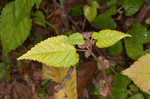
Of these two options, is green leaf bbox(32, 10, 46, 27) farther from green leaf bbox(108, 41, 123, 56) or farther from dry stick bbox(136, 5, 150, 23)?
dry stick bbox(136, 5, 150, 23)

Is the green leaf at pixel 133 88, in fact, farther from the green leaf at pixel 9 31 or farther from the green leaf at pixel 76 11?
the green leaf at pixel 9 31

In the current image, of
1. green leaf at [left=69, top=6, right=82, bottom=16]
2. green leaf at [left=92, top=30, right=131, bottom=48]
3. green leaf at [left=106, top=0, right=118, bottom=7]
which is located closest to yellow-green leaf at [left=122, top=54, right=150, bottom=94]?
green leaf at [left=92, top=30, right=131, bottom=48]

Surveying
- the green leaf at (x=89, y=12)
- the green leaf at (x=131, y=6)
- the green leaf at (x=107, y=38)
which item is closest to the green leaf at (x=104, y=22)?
the green leaf at (x=89, y=12)

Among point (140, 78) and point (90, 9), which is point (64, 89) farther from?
point (90, 9)

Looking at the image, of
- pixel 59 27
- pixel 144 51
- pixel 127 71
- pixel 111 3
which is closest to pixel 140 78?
pixel 127 71

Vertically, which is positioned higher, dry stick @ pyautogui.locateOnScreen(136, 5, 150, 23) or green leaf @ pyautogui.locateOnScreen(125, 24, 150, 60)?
dry stick @ pyautogui.locateOnScreen(136, 5, 150, 23)

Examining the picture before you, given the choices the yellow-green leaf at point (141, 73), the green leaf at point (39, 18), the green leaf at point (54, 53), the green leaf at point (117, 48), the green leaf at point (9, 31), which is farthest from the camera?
the green leaf at point (39, 18)

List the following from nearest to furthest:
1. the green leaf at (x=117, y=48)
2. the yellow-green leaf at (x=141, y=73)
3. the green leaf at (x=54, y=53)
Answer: the green leaf at (x=54, y=53), the yellow-green leaf at (x=141, y=73), the green leaf at (x=117, y=48)
